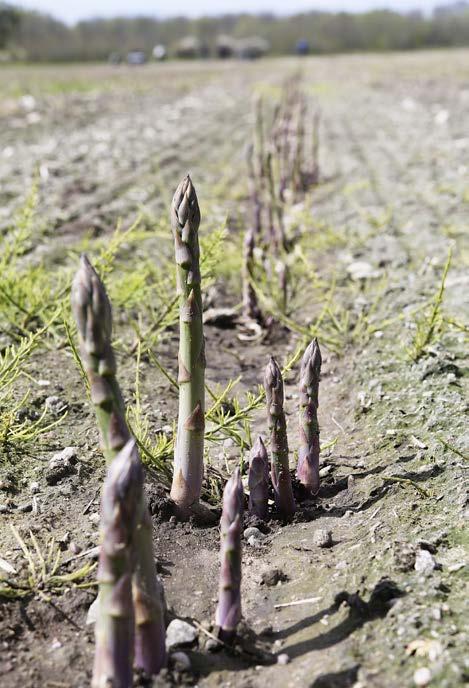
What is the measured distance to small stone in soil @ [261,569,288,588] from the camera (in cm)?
235

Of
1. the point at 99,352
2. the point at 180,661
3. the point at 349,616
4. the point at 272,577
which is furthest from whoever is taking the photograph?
the point at 272,577

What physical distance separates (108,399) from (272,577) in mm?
954

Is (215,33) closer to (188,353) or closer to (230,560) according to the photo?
(188,353)

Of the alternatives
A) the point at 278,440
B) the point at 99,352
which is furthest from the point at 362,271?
the point at 99,352

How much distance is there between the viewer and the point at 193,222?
231cm

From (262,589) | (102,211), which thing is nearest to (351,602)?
(262,589)

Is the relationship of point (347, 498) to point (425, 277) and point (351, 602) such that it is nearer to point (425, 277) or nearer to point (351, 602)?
point (351, 602)

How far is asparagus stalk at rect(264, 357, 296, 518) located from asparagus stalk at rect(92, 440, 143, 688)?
87 cm

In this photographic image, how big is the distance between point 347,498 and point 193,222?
1.22 metres

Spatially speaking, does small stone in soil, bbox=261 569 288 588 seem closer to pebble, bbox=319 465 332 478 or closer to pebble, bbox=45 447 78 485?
pebble, bbox=319 465 332 478

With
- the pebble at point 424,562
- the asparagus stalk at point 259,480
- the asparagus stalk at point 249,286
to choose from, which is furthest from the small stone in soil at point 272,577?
the asparagus stalk at point 249,286

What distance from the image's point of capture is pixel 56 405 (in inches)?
133

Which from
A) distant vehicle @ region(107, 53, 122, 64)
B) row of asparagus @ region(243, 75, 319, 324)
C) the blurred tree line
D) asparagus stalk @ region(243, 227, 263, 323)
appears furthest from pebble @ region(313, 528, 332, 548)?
the blurred tree line

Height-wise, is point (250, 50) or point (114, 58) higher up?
point (250, 50)
